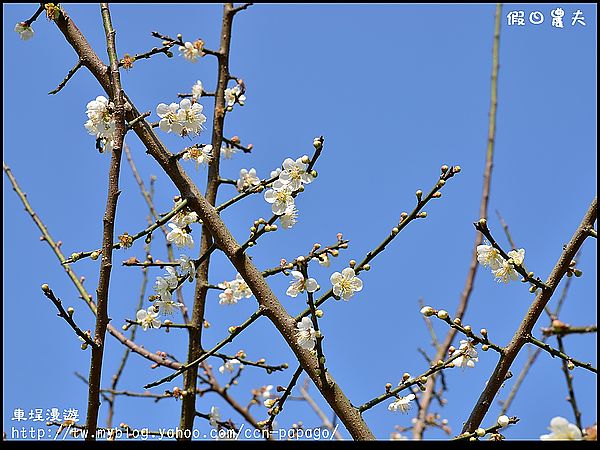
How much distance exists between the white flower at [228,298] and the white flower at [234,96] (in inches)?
37.6

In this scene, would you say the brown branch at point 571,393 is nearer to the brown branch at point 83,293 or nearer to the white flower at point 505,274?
the white flower at point 505,274

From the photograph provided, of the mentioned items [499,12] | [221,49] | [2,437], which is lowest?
[2,437]

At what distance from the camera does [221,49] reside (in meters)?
3.08

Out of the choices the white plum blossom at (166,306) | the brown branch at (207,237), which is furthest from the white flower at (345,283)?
the white plum blossom at (166,306)

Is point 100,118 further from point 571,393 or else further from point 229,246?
point 571,393

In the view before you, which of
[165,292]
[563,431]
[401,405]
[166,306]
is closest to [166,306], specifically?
[166,306]

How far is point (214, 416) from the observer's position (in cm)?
272

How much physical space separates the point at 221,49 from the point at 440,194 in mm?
1536

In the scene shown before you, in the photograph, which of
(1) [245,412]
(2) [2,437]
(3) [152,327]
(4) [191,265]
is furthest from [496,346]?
(2) [2,437]

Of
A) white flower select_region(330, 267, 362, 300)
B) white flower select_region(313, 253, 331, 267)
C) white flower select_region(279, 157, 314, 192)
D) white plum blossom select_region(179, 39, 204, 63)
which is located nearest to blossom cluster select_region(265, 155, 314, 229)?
white flower select_region(279, 157, 314, 192)

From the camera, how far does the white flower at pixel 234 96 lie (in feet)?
10.2

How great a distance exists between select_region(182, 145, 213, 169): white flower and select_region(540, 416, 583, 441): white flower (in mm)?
1766

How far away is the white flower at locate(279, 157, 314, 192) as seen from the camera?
7.20 ft
